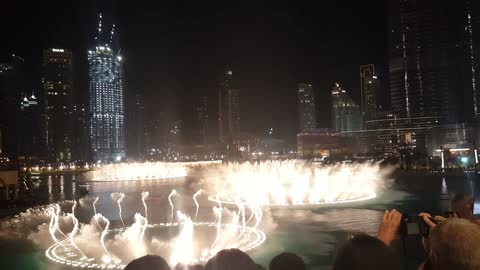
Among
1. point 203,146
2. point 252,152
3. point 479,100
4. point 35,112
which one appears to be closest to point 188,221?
point 479,100

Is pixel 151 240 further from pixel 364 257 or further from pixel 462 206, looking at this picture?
pixel 364 257

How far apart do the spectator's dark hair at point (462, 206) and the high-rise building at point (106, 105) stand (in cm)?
14473

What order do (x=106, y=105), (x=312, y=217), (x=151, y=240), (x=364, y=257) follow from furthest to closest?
(x=106, y=105) < (x=312, y=217) < (x=151, y=240) < (x=364, y=257)

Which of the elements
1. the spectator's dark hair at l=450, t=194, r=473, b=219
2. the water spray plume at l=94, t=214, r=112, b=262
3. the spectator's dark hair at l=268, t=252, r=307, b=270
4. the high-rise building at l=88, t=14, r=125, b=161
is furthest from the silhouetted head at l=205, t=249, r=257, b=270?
the high-rise building at l=88, t=14, r=125, b=161

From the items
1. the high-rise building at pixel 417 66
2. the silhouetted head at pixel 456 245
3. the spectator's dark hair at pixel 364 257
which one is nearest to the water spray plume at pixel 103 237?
the spectator's dark hair at pixel 364 257

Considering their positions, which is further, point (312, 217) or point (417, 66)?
point (417, 66)

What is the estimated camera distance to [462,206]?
197 inches

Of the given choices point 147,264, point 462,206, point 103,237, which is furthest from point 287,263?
point 103,237

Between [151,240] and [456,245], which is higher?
[456,245]

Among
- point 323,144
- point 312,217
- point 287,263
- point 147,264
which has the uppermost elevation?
point 323,144

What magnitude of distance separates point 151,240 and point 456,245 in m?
Result: 11.6

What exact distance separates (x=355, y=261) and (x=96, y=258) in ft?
33.2

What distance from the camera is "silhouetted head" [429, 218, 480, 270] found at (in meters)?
2.61

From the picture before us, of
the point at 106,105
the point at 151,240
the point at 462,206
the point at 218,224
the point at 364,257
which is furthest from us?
the point at 106,105
